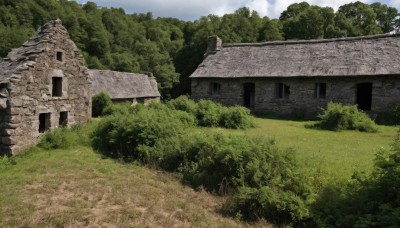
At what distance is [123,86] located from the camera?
33594mm

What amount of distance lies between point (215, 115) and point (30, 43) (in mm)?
9570

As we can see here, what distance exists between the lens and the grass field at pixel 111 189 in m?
7.66

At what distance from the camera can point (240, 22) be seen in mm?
52281

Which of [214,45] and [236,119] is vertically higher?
[214,45]

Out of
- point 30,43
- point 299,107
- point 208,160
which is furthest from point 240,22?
point 208,160

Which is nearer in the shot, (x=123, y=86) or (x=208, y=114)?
(x=208, y=114)

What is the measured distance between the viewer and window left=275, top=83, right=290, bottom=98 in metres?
24.2

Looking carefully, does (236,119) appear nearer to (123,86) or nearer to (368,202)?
(368,202)

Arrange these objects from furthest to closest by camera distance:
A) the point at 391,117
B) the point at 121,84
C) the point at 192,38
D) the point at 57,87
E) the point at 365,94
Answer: the point at 192,38 → the point at 121,84 → the point at 365,94 → the point at 391,117 → the point at 57,87

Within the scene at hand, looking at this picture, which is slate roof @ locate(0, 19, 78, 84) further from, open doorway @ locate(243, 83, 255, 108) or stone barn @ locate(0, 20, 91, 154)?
open doorway @ locate(243, 83, 255, 108)

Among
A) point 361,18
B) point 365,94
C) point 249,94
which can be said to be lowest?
point 249,94

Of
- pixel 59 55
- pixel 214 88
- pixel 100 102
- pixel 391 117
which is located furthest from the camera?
pixel 214 88

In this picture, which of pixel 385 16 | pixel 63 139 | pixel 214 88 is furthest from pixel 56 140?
pixel 385 16

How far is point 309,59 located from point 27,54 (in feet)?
59.3
